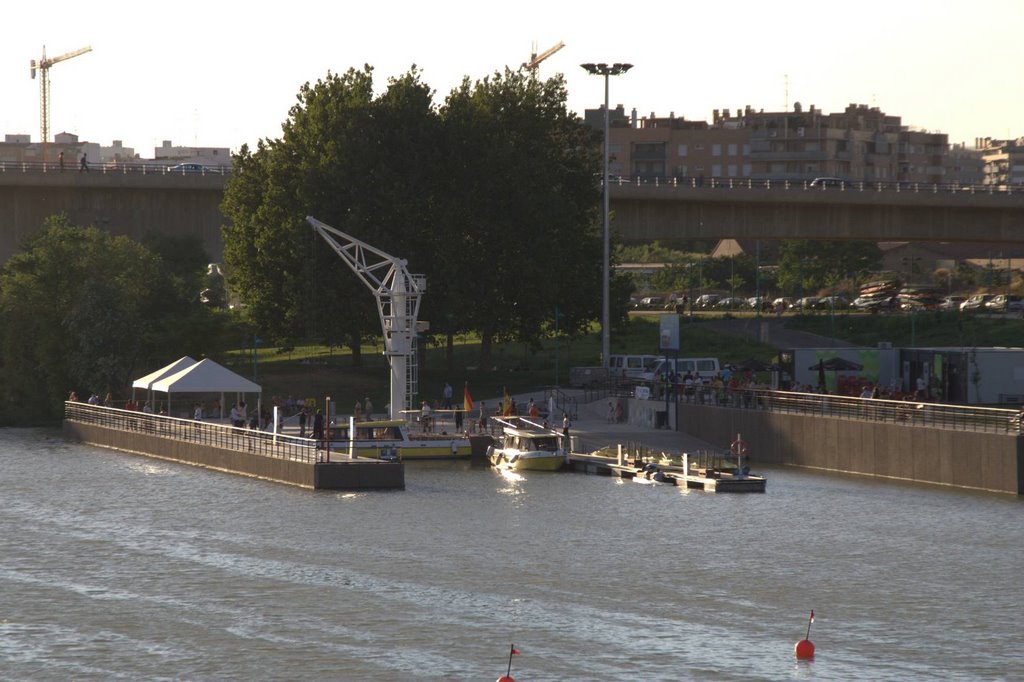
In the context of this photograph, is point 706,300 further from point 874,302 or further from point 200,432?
point 200,432

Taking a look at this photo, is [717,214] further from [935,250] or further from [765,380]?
[935,250]

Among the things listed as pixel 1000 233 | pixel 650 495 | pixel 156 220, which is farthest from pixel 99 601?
pixel 1000 233

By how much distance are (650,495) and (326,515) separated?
1099 cm

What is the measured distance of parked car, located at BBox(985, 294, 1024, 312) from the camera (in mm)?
111750

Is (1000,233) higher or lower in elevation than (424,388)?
higher

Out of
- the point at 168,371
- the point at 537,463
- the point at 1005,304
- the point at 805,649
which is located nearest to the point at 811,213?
the point at 1005,304

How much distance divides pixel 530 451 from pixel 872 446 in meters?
12.3

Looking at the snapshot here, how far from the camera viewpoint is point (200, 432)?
2680 inches

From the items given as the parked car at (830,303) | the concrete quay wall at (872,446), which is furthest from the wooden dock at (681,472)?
the parked car at (830,303)

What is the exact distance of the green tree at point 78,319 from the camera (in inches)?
3312

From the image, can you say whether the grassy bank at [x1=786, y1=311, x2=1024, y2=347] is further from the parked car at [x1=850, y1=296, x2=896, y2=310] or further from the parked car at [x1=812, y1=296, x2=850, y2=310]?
the parked car at [x1=812, y1=296, x2=850, y2=310]

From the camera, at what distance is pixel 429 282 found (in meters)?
84.6

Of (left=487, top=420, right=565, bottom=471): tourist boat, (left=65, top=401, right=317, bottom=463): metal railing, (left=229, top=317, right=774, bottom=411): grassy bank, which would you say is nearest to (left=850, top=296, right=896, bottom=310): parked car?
(left=229, top=317, right=774, bottom=411): grassy bank

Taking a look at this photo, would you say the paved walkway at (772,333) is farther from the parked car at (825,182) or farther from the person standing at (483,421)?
the person standing at (483,421)
